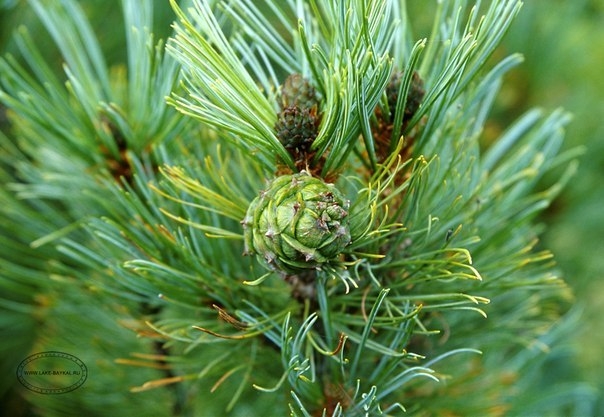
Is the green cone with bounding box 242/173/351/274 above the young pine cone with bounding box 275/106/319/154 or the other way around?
the other way around

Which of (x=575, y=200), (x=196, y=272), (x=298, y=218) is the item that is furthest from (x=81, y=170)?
(x=575, y=200)

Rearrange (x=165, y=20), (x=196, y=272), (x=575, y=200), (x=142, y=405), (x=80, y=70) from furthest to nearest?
1. (x=575, y=200)
2. (x=165, y=20)
3. (x=142, y=405)
4. (x=80, y=70)
5. (x=196, y=272)

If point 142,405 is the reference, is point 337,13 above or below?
above

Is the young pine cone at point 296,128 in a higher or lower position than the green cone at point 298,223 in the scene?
higher

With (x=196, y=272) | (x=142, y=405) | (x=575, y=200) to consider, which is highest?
(x=196, y=272)

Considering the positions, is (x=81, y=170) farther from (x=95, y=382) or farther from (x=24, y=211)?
(x=95, y=382)
